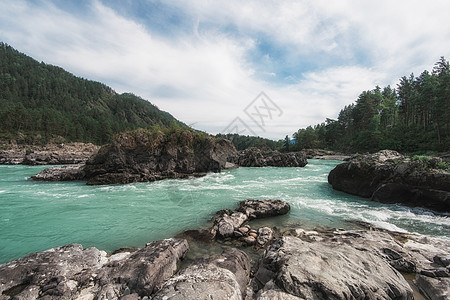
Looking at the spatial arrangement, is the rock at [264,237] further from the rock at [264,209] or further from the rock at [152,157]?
the rock at [152,157]

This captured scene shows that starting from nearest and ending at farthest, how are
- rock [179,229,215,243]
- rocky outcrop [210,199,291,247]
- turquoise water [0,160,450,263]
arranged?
rocky outcrop [210,199,291,247], rock [179,229,215,243], turquoise water [0,160,450,263]

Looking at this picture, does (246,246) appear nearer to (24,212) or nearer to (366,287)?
(366,287)

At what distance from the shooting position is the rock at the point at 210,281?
141 inches

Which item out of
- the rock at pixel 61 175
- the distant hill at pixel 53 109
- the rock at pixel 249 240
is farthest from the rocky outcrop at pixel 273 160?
the rock at pixel 249 240

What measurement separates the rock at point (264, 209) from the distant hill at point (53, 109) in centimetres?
1876

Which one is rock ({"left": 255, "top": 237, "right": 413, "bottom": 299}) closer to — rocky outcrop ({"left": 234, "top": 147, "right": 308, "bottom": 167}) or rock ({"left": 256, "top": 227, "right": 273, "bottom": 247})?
rock ({"left": 256, "top": 227, "right": 273, "bottom": 247})

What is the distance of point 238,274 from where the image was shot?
474 centimetres

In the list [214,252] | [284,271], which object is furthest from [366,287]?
[214,252]

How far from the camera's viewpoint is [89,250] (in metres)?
6.28

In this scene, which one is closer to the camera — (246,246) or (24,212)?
(246,246)

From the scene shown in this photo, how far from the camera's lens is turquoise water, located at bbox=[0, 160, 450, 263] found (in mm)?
7930

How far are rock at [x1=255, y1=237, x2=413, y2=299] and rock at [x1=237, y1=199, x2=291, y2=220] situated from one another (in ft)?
15.3

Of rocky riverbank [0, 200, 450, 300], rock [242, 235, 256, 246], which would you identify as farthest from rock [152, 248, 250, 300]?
rock [242, 235, 256, 246]

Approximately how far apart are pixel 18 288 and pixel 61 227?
5088 millimetres
